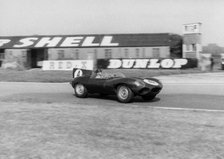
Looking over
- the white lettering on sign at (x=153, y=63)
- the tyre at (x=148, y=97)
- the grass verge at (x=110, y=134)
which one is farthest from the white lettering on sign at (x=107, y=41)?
the grass verge at (x=110, y=134)

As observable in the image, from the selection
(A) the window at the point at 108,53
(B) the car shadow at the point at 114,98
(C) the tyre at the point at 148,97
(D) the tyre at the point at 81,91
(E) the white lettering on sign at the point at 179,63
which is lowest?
(B) the car shadow at the point at 114,98

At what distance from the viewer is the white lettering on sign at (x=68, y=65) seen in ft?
124

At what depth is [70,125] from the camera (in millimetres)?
6680

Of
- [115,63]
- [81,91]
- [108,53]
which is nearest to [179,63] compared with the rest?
[115,63]

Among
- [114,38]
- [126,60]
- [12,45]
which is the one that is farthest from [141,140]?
[12,45]

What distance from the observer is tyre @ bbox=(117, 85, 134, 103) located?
1073cm

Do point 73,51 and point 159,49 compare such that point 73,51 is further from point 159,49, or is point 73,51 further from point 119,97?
point 119,97

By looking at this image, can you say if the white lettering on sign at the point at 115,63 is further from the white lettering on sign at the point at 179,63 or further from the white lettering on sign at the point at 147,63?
the white lettering on sign at the point at 179,63

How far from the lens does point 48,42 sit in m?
49.2

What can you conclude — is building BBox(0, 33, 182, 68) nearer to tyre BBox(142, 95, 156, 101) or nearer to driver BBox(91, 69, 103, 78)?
driver BBox(91, 69, 103, 78)

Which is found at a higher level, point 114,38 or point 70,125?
point 114,38

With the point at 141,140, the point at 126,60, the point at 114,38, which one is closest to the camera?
the point at 141,140

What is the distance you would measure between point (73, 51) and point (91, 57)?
277cm

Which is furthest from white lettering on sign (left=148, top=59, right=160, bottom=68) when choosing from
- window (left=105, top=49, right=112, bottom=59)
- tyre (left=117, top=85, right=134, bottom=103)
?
tyre (left=117, top=85, right=134, bottom=103)
